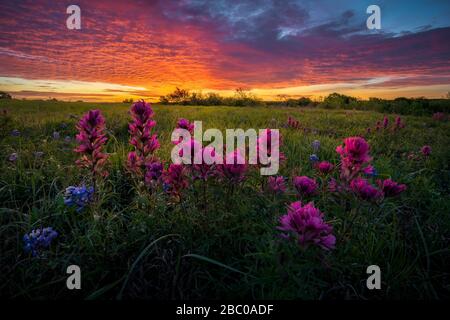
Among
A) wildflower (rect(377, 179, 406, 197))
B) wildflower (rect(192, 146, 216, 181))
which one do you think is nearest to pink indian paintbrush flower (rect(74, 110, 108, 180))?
wildflower (rect(192, 146, 216, 181))

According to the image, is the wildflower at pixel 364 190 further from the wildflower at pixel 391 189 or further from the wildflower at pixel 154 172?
the wildflower at pixel 154 172

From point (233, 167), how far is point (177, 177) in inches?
18.8

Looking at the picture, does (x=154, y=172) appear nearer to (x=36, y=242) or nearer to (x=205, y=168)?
(x=205, y=168)

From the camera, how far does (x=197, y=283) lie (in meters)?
1.84

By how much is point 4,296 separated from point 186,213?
1.22 m

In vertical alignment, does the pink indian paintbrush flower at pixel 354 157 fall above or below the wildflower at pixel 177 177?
above

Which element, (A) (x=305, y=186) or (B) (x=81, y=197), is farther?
(B) (x=81, y=197)

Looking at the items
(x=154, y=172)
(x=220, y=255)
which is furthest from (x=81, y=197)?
(x=220, y=255)

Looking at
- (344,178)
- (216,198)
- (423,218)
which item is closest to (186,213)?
(216,198)

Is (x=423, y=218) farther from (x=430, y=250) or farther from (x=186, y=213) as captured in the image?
(x=186, y=213)

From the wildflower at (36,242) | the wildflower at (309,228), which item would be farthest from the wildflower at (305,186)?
the wildflower at (36,242)

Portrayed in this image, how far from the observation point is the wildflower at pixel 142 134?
93.0 inches

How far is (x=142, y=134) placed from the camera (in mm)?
2416

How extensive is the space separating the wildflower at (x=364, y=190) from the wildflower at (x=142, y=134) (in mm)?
1589
